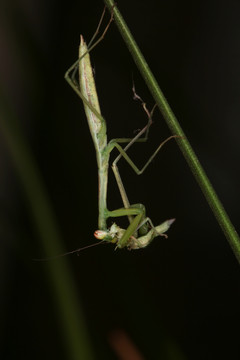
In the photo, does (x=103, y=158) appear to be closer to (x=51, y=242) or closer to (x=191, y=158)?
(x=51, y=242)

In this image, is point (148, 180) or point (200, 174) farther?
point (148, 180)

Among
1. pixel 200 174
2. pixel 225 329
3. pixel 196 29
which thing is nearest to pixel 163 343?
pixel 200 174

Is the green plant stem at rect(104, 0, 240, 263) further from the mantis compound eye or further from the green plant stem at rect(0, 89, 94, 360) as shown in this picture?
the green plant stem at rect(0, 89, 94, 360)

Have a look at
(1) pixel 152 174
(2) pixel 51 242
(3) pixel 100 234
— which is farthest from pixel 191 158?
(1) pixel 152 174

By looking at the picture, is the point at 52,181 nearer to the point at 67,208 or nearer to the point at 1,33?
the point at 67,208

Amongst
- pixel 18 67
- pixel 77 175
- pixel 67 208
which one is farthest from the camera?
pixel 18 67

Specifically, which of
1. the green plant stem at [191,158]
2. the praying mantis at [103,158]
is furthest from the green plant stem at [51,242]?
the green plant stem at [191,158]
